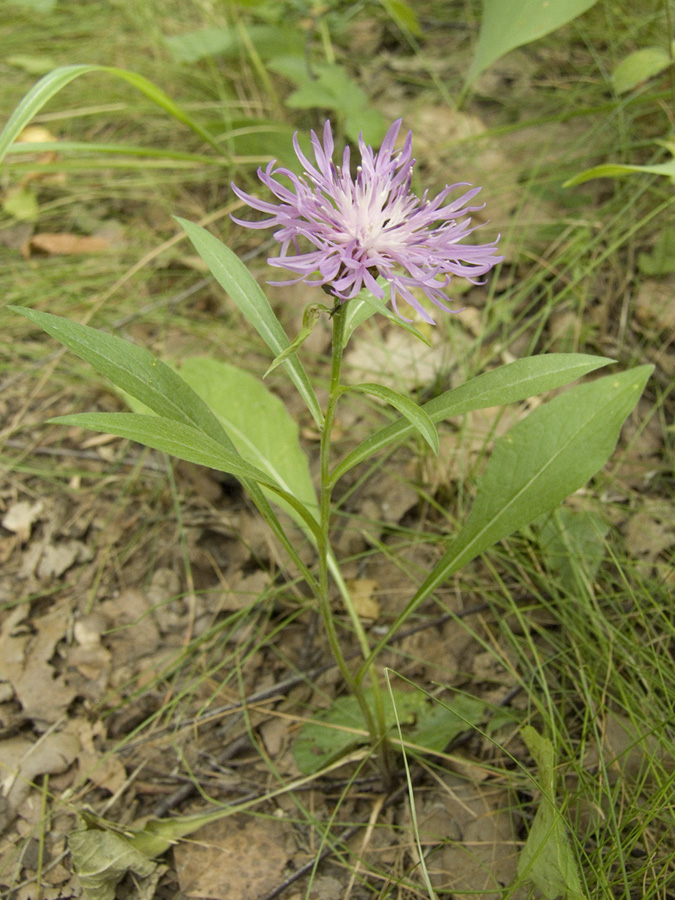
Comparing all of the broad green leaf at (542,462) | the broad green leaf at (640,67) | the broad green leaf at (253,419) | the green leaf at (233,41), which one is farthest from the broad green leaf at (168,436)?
the green leaf at (233,41)

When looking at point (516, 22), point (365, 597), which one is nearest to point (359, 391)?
point (365, 597)

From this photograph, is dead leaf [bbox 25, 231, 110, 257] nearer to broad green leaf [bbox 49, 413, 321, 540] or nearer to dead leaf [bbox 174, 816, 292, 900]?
broad green leaf [bbox 49, 413, 321, 540]

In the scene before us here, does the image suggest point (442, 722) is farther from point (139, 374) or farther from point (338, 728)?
point (139, 374)

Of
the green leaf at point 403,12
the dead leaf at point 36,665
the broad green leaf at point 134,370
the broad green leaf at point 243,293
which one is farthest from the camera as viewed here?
the green leaf at point 403,12

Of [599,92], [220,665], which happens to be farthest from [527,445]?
[599,92]

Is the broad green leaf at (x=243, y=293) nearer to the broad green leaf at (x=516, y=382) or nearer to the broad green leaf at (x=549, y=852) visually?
Result: the broad green leaf at (x=516, y=382)

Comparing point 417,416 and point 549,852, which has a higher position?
point 417,416

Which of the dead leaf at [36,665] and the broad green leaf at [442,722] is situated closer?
the broad green leaf at [442,722]

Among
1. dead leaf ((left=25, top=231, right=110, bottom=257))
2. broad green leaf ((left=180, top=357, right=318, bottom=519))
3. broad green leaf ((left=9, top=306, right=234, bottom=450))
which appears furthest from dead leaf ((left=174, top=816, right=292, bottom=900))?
dead leaf ((left=25, top=231, right=110, bottom=257))
